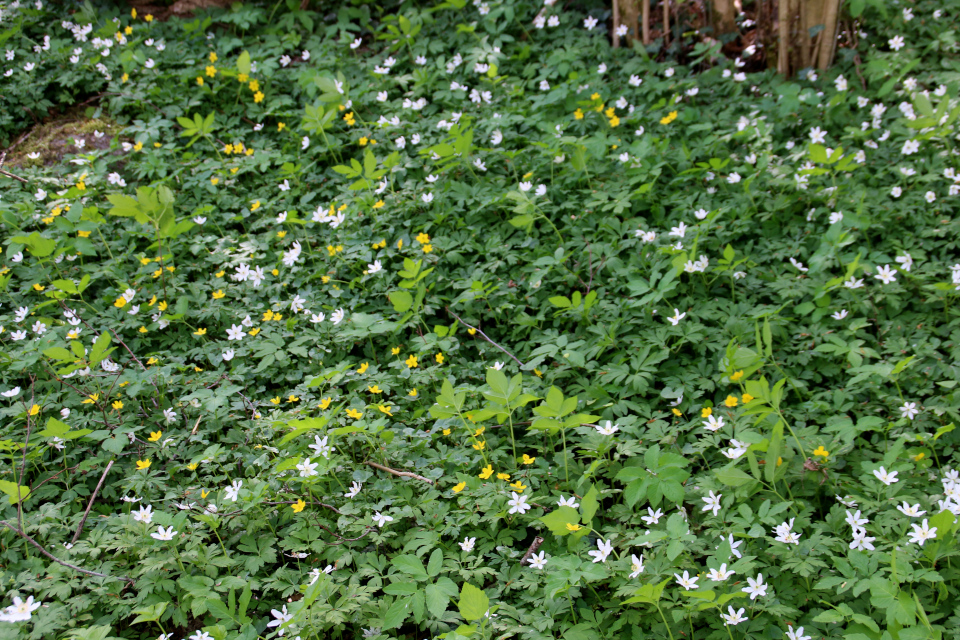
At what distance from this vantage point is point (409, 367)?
2.80 metres

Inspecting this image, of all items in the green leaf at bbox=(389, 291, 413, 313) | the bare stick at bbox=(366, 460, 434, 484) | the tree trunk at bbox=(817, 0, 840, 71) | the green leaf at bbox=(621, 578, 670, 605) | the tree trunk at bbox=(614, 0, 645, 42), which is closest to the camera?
the green leaf at bbox=(621, 578, 670, 605)

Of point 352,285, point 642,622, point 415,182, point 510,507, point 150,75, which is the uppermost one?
point 150,75

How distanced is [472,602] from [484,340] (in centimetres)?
142

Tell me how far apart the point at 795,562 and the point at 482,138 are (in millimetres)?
2875

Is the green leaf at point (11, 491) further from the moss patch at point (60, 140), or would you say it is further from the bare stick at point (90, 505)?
the moss patch at point (60, 140)

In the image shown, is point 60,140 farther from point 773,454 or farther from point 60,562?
point 773,454

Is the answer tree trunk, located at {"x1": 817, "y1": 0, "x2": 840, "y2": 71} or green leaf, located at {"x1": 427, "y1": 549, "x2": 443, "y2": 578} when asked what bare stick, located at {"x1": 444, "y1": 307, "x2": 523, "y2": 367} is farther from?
tree trunk, located at {"x1": 817, "y1": 0, "x2": 840, "y2": 71}

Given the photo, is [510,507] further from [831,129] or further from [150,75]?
[150,75]

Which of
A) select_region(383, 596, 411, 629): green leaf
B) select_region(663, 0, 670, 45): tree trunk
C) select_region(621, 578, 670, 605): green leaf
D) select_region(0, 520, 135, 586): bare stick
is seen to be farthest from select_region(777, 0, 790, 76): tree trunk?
select_region(0, 520, 135, 586): bare stick

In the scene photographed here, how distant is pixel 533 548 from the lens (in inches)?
84.1

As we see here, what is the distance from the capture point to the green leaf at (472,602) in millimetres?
1753

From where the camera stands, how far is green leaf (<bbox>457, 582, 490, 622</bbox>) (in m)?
1.75

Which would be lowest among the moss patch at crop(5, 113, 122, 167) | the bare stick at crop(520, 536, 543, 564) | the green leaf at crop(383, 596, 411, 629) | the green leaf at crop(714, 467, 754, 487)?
the bare stick at crop(520, 536, 543, 564)

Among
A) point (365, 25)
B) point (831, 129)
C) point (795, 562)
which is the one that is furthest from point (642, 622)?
point (365, 25)
